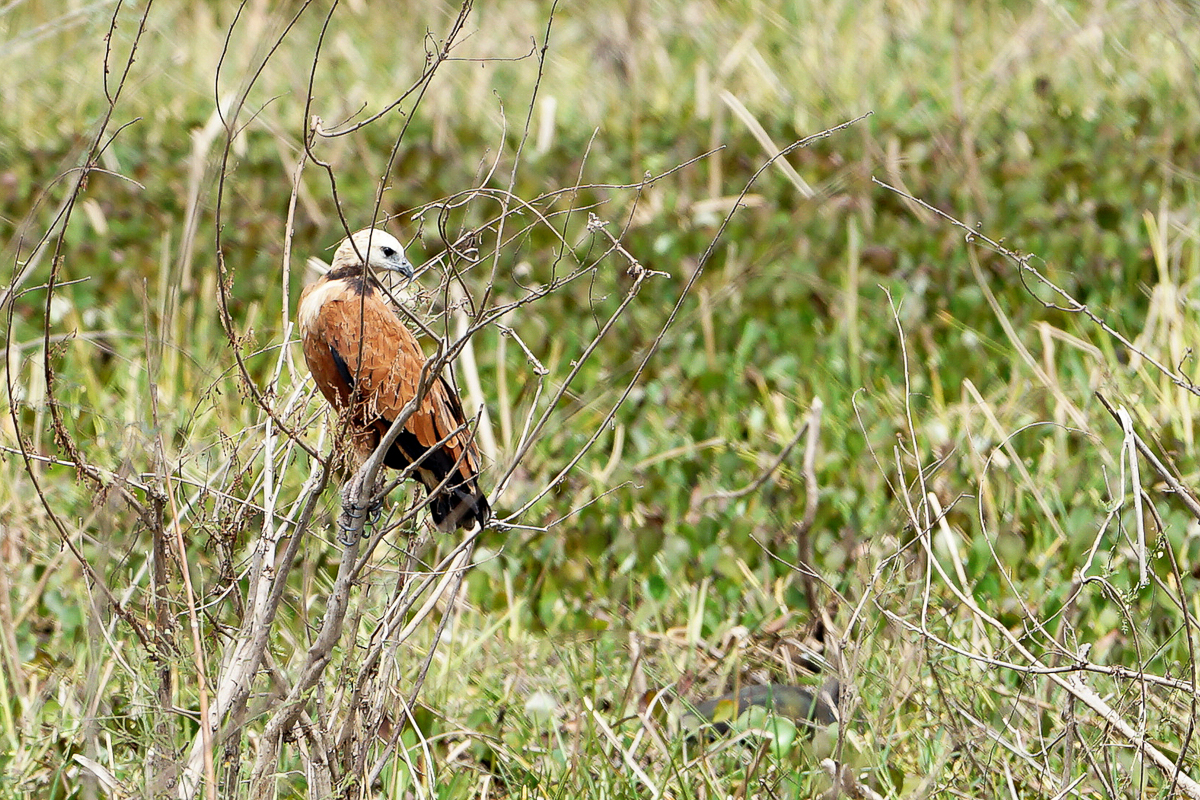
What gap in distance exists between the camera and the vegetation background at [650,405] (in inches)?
86.0

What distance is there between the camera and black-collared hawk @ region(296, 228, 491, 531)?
242 cm

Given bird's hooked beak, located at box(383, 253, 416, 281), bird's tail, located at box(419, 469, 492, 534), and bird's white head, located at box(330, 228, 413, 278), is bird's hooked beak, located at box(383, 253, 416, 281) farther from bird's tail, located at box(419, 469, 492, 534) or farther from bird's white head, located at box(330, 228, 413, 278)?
bird's tail, located at box(419, 469, 492, 534)

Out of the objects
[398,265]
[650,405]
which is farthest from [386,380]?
[650,405]

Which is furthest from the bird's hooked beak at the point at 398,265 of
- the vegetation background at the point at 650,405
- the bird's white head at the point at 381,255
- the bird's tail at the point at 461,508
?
the bird's tail at the point at 461,508

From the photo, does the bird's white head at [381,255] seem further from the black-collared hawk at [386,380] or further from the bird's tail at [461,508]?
the bird's tail at [461,508]

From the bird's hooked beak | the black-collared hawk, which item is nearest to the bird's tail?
the black-collared hawk

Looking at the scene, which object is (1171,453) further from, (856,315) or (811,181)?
(811,181)

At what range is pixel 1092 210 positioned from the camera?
5.50 metres

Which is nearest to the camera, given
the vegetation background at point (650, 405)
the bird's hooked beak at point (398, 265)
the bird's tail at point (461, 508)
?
the vegetation background at point (650, 405)

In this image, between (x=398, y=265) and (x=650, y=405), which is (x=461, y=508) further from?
(x=650, y=405)

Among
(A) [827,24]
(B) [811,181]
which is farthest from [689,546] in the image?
(A) [827,24]

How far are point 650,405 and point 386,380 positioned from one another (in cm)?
219

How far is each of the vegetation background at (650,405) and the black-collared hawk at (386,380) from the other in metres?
0.10

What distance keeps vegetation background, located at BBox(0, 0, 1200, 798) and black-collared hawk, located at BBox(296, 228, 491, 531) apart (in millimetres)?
97
